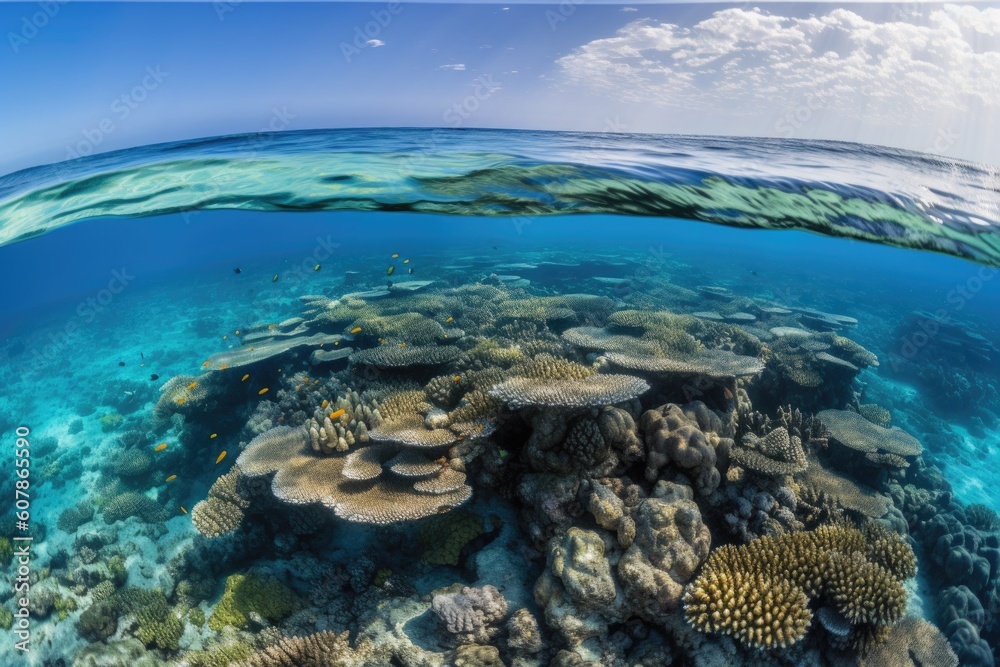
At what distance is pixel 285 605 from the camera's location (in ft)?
20.7

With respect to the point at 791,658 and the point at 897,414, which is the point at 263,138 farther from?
the point at 897,414

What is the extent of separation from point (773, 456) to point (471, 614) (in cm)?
418

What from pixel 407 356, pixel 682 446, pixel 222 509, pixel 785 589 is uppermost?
pixel 682 446

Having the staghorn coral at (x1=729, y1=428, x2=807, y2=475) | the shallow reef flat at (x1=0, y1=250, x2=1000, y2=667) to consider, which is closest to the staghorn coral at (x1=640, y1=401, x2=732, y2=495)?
the shallow reef flat at (x1=0, y1=250, x2=1000, y2=667)

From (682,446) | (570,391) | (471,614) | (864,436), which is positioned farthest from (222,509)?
(864,436)

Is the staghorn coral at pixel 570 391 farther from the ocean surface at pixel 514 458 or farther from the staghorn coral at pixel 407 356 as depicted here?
the staghorn coral at pixel 407 356

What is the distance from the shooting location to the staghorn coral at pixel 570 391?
16.4 ft

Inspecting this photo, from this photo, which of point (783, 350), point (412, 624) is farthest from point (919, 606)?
point (412, 624)

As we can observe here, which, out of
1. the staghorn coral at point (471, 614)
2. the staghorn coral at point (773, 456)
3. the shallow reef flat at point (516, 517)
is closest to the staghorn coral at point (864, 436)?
the shallow reef flat at point (516, 517)

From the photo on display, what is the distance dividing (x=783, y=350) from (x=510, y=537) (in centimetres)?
849

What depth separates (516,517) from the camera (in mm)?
6105

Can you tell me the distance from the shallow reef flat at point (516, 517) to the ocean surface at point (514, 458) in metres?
0.04

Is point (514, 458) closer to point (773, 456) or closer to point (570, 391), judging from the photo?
point (570, 391)

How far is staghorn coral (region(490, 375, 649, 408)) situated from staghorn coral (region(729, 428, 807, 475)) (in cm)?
175
